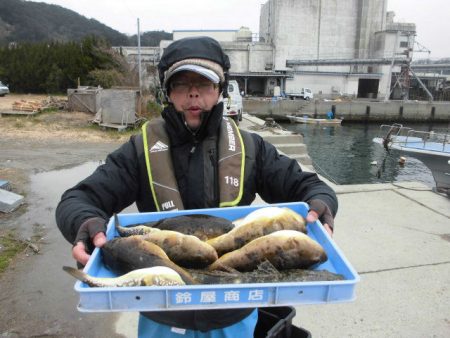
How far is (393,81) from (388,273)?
233ft

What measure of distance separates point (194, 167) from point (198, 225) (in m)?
0.50

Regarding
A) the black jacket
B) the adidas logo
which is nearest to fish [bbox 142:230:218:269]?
the black jacket

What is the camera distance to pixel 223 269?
182 cm

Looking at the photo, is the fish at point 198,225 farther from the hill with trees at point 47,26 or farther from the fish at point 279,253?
the hill with trees at point 47,26

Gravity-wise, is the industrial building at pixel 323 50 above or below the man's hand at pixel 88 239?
above

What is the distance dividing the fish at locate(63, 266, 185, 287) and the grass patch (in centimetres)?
396

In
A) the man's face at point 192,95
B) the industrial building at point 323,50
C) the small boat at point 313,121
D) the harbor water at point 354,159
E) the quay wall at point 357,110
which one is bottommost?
the harbor water at point 354,159

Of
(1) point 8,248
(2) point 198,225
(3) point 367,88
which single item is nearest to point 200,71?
(2) point 198,225

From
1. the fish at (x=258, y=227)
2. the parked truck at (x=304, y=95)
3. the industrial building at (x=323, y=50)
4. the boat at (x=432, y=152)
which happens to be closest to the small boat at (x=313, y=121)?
the parked truck at (x=304, y=95)

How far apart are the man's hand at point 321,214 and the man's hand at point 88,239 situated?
1.06m

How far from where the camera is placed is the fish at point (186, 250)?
6.15 feet

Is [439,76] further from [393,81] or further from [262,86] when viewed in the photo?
[262,86]

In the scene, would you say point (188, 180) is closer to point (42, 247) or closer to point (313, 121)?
point (42, 247)

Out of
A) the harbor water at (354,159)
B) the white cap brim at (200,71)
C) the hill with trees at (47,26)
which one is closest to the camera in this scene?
the white cap brim at (200,71)
